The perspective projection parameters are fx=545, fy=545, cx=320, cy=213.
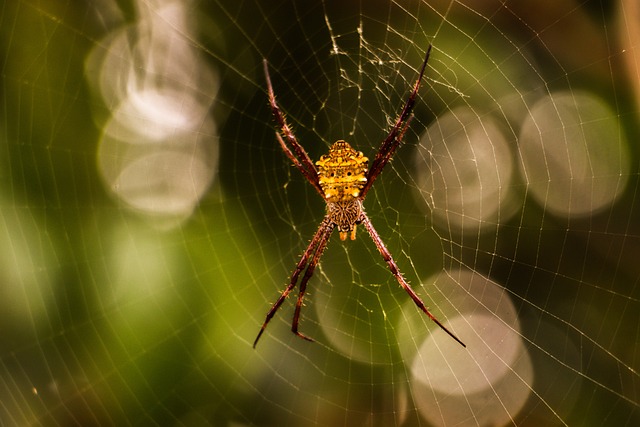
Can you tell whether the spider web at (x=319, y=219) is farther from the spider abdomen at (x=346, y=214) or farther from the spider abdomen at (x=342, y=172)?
the spider abdomen at (x=342, y=172)

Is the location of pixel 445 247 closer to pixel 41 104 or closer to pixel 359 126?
pixel 359 126

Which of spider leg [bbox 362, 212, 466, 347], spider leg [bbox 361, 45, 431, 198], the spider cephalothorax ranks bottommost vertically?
spider leg [bbox 362, 212, 466, 347]

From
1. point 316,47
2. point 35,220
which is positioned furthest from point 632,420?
point 35,220

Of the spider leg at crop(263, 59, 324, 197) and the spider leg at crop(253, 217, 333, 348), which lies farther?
the spider leg at crop(253, 217, 333, 348)

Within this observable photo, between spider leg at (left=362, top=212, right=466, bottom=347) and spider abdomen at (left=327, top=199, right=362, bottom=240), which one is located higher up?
spider abdomen at (left=327, top=199, right=362, bottom=240)

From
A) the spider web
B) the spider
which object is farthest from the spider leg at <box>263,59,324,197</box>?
the spider web

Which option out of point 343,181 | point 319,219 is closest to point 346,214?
point 343,181

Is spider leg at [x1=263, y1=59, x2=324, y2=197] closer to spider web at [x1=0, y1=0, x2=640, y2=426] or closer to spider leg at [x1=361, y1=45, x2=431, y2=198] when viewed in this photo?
spider leg at [x1=361, y1=45, x2=431, y2=198]

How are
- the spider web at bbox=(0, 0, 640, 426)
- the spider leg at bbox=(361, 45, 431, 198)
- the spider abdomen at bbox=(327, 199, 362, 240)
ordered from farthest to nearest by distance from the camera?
the spider abdomen at bbox=(327, 199, 362, 240) → the spider web at bbox=(0, 0, 640, 426) → the spider leg at bbox=(361, 45, 431, 198)

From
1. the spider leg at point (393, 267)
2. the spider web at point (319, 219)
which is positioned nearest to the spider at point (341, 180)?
the spider leg at point (393, 267)
